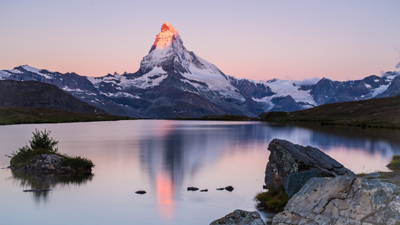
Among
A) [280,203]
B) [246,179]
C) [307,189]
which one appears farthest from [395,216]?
[246,179]

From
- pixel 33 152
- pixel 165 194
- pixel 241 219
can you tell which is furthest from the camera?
pixel 33 152

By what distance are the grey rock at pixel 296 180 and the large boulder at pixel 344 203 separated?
523 cm

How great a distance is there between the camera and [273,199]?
2084 cm

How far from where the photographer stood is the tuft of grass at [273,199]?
20062 millimetres

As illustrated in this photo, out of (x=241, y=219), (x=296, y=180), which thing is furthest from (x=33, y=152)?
(x=241, y=219)

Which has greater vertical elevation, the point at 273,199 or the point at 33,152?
the point at 33,152

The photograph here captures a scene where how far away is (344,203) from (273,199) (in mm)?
8859

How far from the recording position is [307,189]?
47.1 feet

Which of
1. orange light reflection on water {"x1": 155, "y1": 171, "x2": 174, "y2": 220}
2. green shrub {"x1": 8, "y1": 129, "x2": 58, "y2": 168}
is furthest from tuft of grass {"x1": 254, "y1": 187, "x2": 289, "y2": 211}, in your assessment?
green shrub {"x1": 8, "y1": 129, "x2": 58, "y2": 168}

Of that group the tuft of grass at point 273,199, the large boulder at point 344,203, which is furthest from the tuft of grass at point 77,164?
the large boulder at point 344,203

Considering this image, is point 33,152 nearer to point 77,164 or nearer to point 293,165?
point 77,164

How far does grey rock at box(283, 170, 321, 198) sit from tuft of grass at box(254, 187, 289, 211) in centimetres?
70

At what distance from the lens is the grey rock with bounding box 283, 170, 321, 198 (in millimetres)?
19500

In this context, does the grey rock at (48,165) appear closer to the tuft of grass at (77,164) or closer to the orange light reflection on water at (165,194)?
the tuft of grass at (77,164)
